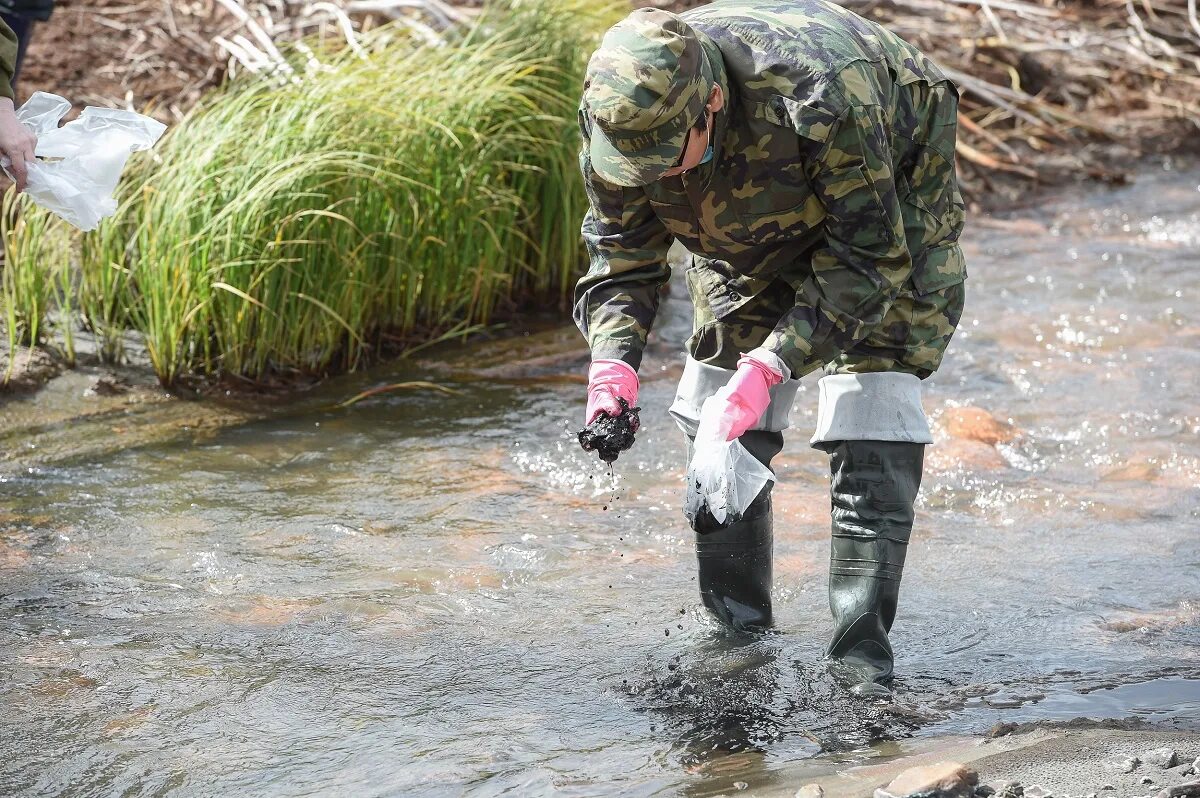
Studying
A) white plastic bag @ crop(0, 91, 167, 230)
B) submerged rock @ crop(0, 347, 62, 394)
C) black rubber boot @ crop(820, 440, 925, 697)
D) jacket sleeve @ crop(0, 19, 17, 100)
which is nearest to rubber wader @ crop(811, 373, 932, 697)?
black rubber boot @ crop(820, 440, 925, 697)

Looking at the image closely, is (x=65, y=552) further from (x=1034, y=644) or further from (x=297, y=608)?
(x=1034, y=644)

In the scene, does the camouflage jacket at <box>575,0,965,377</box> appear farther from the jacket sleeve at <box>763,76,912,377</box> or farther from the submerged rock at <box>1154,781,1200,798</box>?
the submerged rock at <box>1154,781,1200,798</box>

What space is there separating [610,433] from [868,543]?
1.92 ft

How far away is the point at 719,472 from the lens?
258cm

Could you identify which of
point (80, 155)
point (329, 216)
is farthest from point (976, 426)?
point (80, 155)

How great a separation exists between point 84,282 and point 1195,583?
3787mm

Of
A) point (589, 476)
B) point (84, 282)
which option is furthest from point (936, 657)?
point (84, 282)

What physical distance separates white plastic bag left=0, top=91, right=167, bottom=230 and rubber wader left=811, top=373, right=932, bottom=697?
1.75 meters

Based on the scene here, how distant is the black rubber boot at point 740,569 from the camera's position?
9.98ft

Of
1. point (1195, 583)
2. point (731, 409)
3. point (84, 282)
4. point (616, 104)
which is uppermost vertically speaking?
point (616, 104)

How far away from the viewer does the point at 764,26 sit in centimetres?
247

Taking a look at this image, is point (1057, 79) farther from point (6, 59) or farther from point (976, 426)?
point (6, 59)

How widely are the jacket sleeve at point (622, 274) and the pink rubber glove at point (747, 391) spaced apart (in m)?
0.28

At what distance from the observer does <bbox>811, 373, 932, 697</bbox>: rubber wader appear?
2738mm
